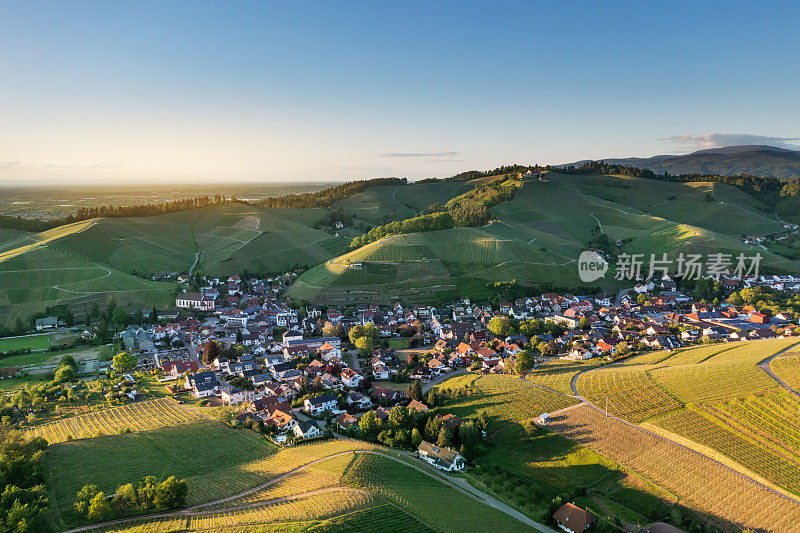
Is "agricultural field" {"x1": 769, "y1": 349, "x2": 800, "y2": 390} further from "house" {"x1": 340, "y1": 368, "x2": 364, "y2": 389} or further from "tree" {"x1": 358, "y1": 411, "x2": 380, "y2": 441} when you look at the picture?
"house" {"x1": 340, "y1": 368, "x2": 364, "y2": 389}

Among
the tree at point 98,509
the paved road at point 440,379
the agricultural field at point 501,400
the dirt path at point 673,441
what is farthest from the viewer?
the paved road at point 440,379

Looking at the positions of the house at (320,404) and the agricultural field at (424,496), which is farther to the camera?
the house at (320,404)

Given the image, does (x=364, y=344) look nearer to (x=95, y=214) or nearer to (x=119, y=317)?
(x=119, y=317)

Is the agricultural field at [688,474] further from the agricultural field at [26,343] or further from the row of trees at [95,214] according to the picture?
the row of trees at [95,214]

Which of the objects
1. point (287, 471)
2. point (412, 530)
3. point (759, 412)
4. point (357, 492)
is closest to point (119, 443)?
point (287, 471)

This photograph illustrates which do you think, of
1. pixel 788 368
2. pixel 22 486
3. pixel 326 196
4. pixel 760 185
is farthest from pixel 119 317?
pixel 760 185

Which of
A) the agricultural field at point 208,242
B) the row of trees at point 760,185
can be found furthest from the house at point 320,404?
the row of trees at point 760,185
